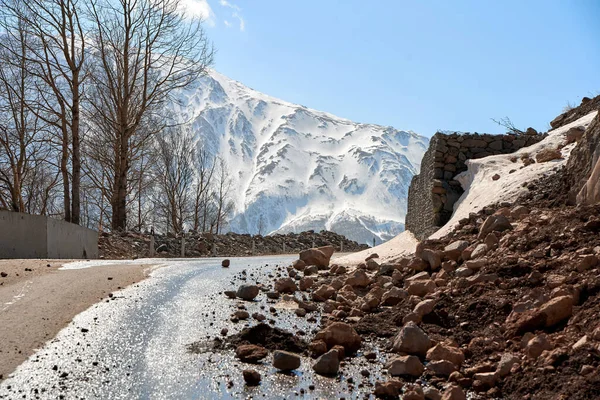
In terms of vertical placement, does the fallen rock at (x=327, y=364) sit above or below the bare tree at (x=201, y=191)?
below

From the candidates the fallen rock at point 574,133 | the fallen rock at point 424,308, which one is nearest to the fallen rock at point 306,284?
the fallen rock at point 424,308

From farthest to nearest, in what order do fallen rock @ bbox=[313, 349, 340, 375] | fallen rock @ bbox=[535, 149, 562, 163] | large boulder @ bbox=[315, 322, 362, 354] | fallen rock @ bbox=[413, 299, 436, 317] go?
fallen rock @ bbox=[535, 149, 562, 163], fallen rock @ bbox=[413, 299, 436, 317], large boulder @ bbox=[315, 322, 362, 354], fallen rock @ bbox=[313, 349, 340, 375]

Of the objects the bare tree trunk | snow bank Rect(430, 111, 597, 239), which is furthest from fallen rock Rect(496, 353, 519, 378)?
the bare tree trunk

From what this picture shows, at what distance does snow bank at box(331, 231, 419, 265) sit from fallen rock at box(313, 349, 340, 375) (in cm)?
769

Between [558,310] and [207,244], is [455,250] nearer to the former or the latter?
[558,310]

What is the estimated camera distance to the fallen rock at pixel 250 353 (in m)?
5.34

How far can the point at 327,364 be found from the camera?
16.6 feet

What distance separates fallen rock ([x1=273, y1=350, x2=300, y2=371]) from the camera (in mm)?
5148

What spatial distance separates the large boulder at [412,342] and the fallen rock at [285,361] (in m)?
0.90

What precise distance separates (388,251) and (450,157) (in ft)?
9.07

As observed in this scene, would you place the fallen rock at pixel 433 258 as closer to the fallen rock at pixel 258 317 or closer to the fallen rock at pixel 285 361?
the fallen rock at pixel 258 317

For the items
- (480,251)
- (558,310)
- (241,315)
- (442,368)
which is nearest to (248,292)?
(241,315)

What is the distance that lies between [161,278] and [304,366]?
506 cm

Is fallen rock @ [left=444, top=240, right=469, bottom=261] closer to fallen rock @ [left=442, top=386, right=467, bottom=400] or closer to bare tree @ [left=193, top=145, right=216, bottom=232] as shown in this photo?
fallen rock @ [left=442, top=386, right=467, bottom=400]
